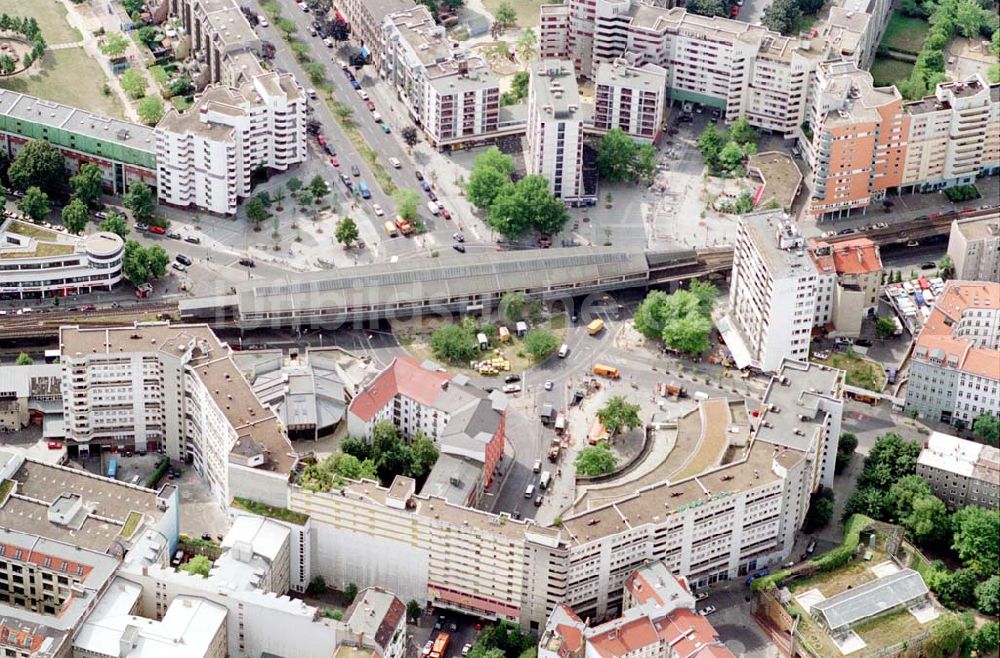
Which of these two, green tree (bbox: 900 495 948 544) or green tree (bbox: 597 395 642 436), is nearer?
green tree (bbox: 900 495 948 544)

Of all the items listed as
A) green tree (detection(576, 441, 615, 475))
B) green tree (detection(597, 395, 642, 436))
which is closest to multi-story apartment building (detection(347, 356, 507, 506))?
green tree (detection(576, 441, 615, 475))

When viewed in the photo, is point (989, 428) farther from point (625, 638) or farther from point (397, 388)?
point (397, 388)

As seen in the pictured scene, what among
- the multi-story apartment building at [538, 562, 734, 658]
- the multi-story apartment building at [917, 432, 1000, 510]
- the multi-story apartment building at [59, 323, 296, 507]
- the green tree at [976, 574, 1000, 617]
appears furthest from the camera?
the multi-story apartment building at [917, 432, 1000, 510]

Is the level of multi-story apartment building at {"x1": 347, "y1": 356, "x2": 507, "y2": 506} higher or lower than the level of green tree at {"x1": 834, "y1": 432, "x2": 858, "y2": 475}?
higher

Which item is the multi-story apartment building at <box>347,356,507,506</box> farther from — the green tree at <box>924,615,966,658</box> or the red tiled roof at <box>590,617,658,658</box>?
the green tree at <box>924,615,966,658</box>

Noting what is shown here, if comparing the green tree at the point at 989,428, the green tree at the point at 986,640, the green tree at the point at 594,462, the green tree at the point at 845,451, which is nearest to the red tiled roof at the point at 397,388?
the green tree at the point at 594,462

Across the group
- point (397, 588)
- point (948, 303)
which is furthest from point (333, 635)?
point (948, 303)
